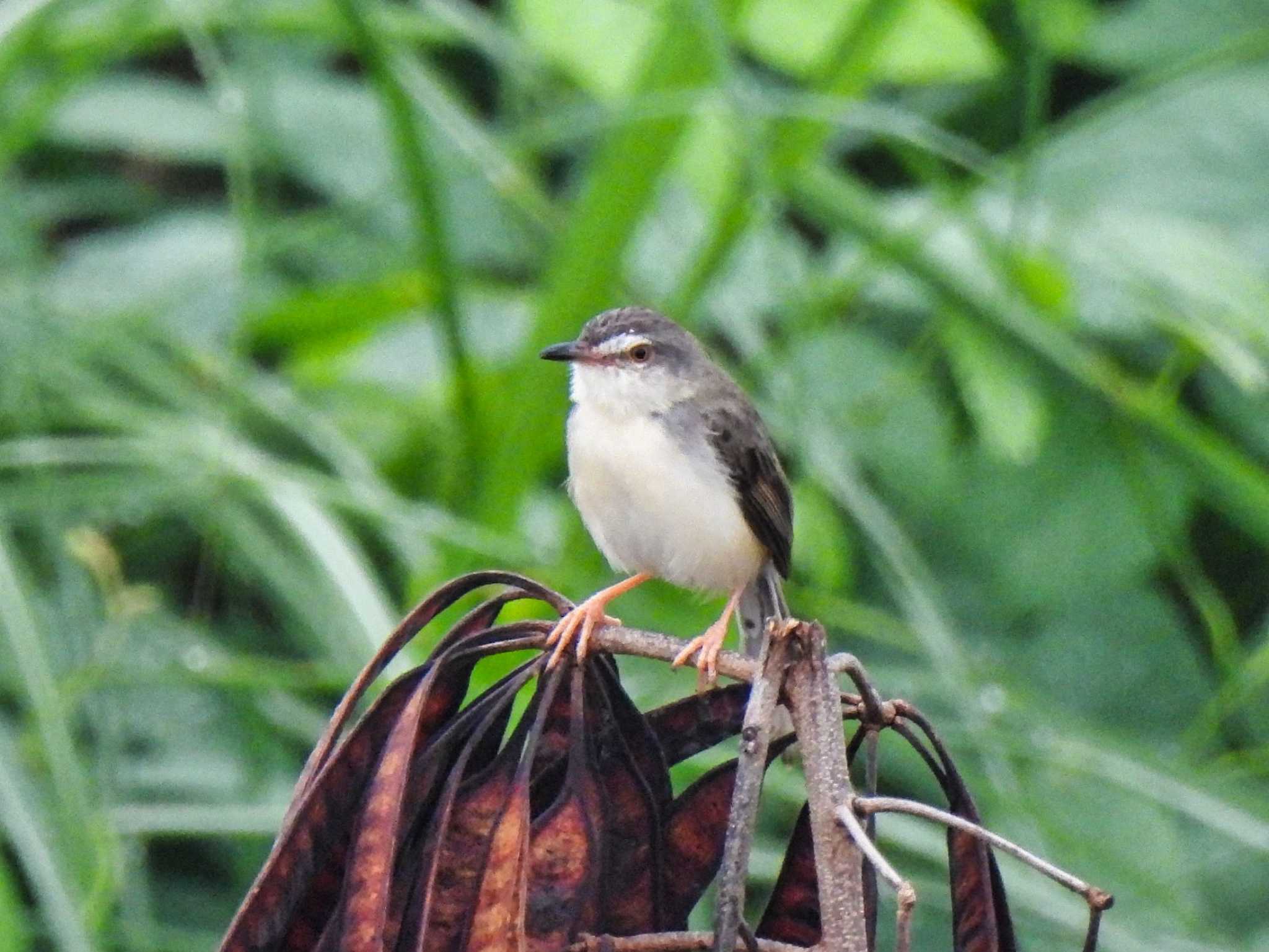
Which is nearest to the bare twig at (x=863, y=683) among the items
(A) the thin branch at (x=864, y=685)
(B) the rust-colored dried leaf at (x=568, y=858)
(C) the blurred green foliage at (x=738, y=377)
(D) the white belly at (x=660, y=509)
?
(A) the thin branch at (x=864, y=685)

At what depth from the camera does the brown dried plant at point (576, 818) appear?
1377 millimetres

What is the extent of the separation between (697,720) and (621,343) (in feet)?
6.10

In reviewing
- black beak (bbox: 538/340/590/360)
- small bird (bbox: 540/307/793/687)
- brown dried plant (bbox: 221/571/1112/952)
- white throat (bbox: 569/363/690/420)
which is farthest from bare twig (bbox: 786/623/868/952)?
white throat (bbox: 569/363/690/420)

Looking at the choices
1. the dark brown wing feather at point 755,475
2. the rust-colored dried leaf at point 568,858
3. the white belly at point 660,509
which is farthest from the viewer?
the dark brown wing feather at point 755,475

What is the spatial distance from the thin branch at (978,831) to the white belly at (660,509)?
1.82 metres

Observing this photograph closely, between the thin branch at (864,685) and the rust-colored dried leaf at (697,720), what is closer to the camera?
the thin branch at (864,685)

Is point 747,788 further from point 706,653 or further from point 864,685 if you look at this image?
point 706,653

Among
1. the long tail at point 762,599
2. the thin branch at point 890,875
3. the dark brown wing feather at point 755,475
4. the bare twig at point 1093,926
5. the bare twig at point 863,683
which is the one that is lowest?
the thin branch at point 890,875

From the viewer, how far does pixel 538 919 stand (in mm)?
1490

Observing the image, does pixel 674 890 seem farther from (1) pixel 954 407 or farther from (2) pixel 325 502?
(1) pixel 954 407

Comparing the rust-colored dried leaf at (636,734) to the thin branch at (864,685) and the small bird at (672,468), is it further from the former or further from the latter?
the small bird at (672,468)

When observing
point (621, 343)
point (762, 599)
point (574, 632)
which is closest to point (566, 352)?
point (621, 343)

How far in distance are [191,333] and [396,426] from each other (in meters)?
0.56

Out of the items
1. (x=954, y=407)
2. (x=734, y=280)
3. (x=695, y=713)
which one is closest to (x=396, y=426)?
(x=734, y=280)
